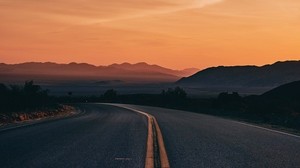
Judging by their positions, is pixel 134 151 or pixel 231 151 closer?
pixel 134 151

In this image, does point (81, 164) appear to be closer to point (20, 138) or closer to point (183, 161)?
point (183, 161)

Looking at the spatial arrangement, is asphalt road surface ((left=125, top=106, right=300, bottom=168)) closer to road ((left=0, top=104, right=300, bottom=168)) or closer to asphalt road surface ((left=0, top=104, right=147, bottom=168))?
road ((left=0, top=104, right=300, bottom=168))

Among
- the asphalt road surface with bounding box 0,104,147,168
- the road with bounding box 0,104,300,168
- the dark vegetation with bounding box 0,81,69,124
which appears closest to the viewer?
the asphalt road surface with bounding box 0,104,147,168

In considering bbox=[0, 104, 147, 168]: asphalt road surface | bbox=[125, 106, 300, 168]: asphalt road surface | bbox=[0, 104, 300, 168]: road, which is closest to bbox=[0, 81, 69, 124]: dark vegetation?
bbox=[0, 104, 147, 168]: asphalt road surface

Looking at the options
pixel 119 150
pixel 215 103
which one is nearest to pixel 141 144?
pixel 119 150

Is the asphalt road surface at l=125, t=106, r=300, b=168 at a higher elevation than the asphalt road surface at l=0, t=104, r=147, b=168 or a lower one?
higher

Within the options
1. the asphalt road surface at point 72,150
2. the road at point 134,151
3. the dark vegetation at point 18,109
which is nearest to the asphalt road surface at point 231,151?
the road at point 134,151

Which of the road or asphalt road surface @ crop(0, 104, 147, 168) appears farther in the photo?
the road

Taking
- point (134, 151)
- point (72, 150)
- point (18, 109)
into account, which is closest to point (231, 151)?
point (134, 151)

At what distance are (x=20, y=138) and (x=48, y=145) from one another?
2.18m

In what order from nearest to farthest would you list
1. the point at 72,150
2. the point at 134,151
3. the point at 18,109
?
the point at 72,150 → the point at 134,151 → the point at 18,109

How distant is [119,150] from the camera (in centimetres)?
1225

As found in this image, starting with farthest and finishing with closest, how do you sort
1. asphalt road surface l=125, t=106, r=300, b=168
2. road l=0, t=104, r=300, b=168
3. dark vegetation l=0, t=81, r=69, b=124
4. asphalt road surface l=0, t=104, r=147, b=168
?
dark vegetation l=0, t=81, r=69, b=124 → asphalt road surface l=125, t=106, r=300, b=168 → road l=0, t=104, r=300, b=168 → asphalt road surface l=0, t=104, r=147, b=168

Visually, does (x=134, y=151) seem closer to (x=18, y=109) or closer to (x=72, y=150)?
(x=72, y=150)
